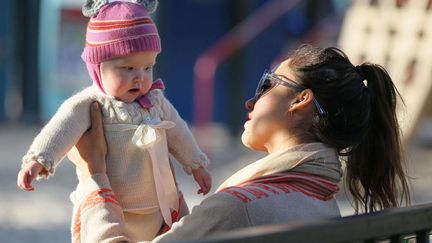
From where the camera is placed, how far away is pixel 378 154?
2.59 metres

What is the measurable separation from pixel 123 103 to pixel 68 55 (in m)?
9.98

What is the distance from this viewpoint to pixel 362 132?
2.53 metres

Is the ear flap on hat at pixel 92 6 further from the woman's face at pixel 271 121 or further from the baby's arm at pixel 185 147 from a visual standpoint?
the woman's face at pixel 271 121

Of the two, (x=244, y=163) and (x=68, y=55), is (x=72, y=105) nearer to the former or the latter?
(x=244, y=163)

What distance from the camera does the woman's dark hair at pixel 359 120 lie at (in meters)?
2.48

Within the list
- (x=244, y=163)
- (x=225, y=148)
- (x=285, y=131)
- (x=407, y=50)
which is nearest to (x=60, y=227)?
(x=244, y=163)

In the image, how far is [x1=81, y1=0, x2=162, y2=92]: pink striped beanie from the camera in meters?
→ 2.58

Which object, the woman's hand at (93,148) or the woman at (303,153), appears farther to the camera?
the woman's hand at (93,148)

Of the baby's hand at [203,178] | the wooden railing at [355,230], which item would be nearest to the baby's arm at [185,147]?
the baby's hand at [203,178]

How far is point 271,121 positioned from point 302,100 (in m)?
0.09

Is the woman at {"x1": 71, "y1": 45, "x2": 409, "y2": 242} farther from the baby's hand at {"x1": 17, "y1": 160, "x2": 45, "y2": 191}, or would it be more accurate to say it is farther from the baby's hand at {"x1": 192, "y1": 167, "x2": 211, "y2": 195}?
the baby's hand at {"x1": 192, "y1": 167, "x2": 211, "y2": 195}

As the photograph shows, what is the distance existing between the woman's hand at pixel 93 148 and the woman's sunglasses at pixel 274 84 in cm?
39

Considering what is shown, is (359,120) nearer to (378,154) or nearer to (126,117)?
(378,154)

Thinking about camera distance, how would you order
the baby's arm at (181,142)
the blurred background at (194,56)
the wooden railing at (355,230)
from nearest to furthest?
the wooden railing at (355,230) → the baby's arm at (181,142) → the blurred background at (194,56)
